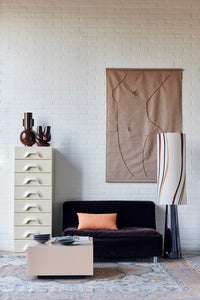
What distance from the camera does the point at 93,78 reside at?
6227mm

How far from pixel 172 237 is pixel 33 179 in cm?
195

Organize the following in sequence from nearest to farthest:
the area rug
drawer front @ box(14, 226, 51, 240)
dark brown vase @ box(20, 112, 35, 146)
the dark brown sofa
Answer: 1. the area rug
2. the dark brown sofa
3. drawer front @ box(14, 226, 51, 240)
4. dark brown vase @ box(20, 112, 35, 146)

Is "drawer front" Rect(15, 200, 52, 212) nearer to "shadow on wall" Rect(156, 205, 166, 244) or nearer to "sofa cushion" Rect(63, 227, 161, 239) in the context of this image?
"sofa cushion" Rect(63, 227, 161, 239)

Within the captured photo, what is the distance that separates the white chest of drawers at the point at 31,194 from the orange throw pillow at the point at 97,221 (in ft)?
1.39

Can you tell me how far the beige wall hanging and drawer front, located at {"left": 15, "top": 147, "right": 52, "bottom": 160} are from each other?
95cm

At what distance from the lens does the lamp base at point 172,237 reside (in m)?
5.53

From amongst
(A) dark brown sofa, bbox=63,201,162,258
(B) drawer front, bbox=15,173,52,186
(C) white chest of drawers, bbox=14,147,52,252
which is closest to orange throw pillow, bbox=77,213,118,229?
(A) dark brown sofa, bbox=63,201,162,258

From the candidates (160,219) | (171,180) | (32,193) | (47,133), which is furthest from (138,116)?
(32,193)

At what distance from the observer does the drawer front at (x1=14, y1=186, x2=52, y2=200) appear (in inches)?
220

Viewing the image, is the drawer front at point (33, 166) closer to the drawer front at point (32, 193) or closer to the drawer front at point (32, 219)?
the drawer front at point (32, 193)

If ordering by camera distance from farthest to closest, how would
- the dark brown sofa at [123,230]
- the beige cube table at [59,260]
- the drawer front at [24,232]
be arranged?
1. the drawer front at [24,232]
2. the dark brown sofa at [123,230]
3. the beige cube table at [59,260]

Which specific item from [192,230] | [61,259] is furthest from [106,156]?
[61,259]

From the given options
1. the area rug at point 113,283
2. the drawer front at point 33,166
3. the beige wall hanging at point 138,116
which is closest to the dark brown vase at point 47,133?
the drawer front at point 33,166

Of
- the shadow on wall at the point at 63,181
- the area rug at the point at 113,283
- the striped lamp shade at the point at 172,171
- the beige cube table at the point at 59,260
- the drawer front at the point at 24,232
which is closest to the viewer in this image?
the area rug at the point at 113,283
